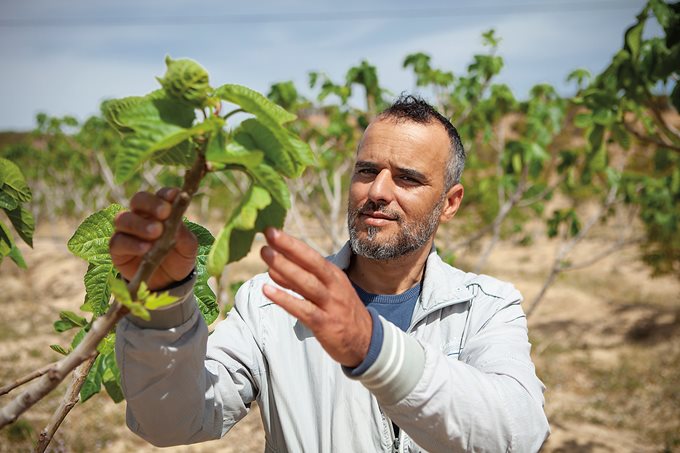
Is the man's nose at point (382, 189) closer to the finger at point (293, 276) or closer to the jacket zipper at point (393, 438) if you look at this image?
the jacket zipper at point (393, 438)

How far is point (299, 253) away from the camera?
78 cm

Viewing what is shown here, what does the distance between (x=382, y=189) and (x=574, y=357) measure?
6833 mm

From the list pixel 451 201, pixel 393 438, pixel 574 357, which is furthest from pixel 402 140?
pixel 574 357

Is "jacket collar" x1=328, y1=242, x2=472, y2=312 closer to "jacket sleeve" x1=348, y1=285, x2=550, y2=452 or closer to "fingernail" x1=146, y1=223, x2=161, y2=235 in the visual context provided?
"jacket sleeve" x1=348, y1=285, x2=550, y2=452

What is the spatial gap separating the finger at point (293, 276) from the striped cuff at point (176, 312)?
0.55 feet

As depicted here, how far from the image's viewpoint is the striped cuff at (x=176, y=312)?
2.88 feet

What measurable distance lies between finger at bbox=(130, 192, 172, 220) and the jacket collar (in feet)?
3.28

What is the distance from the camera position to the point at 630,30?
246 centimetres

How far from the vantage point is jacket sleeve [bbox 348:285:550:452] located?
874 millimetres

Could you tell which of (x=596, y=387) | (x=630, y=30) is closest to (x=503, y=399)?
(x=630, y=30)

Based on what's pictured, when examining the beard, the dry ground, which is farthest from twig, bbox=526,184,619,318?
the beard

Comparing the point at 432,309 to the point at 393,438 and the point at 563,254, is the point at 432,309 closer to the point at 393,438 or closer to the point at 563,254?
the point at 393,438

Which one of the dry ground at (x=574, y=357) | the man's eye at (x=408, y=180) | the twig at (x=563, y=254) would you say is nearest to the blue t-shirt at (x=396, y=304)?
the man's eye at (x=408, y=180)

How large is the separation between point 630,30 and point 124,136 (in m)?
2.53
